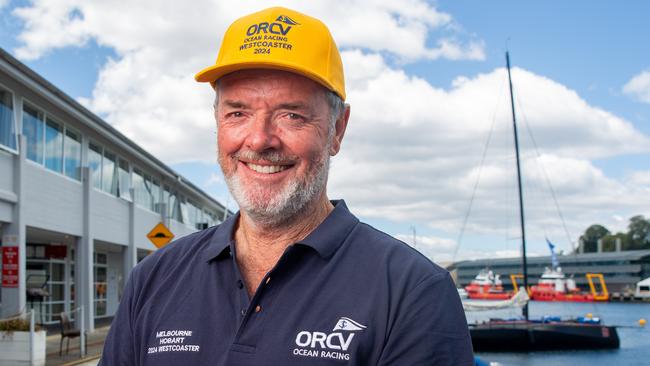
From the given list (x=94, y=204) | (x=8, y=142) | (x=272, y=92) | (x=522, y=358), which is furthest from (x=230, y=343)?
(x=522, y=358)

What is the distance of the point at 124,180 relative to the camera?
1009 inches

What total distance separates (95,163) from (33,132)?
5101 mm

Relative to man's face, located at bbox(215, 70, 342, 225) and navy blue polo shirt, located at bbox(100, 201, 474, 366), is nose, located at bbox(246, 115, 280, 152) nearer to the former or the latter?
man's face, located at bbox(215, 70, 342, 225)

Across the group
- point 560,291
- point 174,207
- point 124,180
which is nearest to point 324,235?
point 124,180

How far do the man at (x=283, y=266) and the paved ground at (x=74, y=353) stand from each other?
13.0 meters

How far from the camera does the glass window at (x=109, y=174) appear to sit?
23.3m

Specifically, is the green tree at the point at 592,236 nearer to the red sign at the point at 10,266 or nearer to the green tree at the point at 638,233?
the green tree at the point at 638,233

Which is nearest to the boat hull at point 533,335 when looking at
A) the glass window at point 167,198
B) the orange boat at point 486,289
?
the glass window at point 167,198

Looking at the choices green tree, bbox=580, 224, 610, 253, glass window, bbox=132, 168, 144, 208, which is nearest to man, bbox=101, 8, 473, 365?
glass window, bbox=132, 168, 144, 208

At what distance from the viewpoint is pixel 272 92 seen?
7.94 feet

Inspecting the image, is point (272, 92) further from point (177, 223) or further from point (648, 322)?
point (648, 322)

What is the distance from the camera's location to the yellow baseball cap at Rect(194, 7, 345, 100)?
2.36 meters

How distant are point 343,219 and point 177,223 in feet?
111

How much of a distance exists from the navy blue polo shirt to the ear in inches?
8.2
